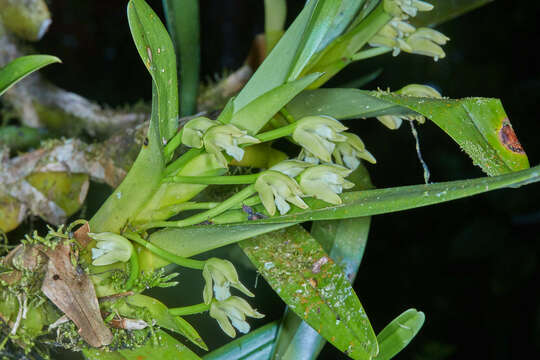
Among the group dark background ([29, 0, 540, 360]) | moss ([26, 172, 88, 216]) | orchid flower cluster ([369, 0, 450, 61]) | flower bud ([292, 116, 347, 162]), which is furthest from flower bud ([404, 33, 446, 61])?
dark background ([29, 0, 540, 360])

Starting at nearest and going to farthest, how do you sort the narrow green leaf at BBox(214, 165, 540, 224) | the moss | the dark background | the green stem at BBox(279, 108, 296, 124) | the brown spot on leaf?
the narrow green leaf at BBox(214, 165, 540, 224) → the brown spot on leaf → the green stem at BBox(279, 108, 296, 124) → the moss → the dark background

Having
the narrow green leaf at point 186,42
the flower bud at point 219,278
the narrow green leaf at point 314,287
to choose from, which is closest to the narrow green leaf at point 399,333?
the narrow green leaf at point 314,287

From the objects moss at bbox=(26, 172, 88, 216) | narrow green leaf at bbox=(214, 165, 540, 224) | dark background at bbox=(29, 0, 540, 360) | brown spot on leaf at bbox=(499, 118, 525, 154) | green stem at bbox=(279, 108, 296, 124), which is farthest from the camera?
dark background at bbox=(29, 0, 540, 360)

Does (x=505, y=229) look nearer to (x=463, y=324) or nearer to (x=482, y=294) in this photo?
(x=482, y=294)

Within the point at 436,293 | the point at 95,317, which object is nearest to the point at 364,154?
the point at 95,317

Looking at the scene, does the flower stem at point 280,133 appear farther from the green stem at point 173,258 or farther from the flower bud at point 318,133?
the green stem at point 173,258

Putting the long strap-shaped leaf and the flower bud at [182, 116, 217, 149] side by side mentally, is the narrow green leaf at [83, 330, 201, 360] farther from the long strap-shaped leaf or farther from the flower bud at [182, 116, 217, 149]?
the flower bud at [182, 116, 217, 149]

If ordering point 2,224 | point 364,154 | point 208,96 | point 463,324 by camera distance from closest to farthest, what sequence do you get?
point 364,154 → point 2,224 → point 208,96 → point 463,324
